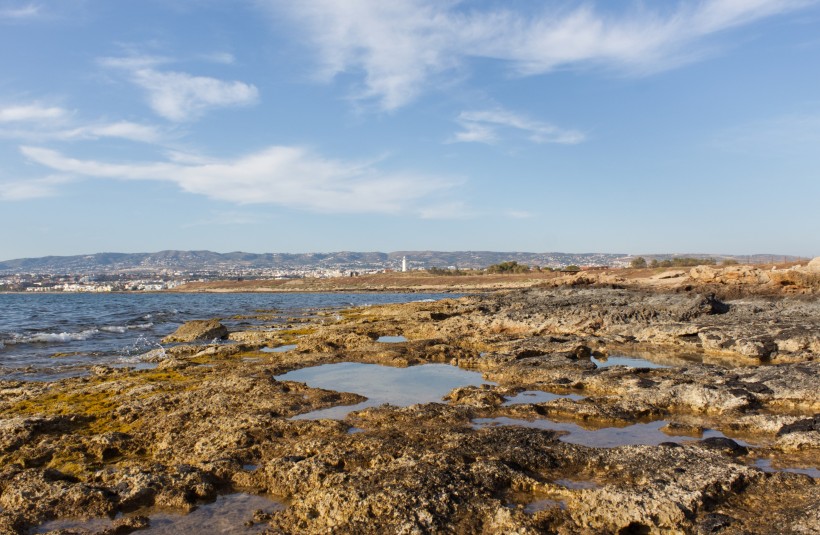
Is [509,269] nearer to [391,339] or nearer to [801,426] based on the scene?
[391,339]

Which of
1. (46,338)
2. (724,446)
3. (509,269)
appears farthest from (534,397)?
(509,269)

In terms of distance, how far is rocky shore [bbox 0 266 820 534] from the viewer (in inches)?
226

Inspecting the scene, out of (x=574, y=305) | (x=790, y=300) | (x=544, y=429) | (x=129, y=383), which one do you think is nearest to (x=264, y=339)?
(x=129, y=383)

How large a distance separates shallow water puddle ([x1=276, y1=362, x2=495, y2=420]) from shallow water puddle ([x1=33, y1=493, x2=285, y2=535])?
11.2ft

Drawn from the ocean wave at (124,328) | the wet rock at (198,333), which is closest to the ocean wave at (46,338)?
the ocean wave at (124,328)

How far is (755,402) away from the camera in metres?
10.2

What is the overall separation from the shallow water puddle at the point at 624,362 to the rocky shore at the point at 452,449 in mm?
152

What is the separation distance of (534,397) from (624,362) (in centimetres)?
541

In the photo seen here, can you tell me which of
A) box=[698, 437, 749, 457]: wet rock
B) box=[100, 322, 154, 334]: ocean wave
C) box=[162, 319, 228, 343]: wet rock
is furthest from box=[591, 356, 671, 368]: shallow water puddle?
box=[100, 322, 154, 334]: ocean wave

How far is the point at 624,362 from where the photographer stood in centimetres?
1535

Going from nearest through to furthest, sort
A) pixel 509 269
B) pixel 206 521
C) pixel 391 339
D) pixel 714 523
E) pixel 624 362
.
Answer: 1. pixel 714 523
2. pixel 206 521
3. pixel 624 362
4. pixel 391 339
5. pixel 509 269

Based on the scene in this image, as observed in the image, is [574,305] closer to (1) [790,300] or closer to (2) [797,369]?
(1) [790,300]

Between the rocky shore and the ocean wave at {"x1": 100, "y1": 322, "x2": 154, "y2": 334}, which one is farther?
the ocean wave at {"x1": 100, "y1": 322, "x2": 154, "y2": 334}

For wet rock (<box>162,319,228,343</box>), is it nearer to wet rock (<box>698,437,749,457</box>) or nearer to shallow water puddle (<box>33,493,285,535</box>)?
shallow water puddle (<box>33,493,285,535</box>)
